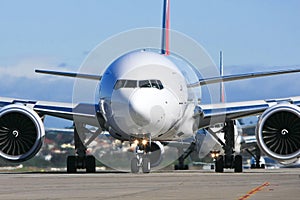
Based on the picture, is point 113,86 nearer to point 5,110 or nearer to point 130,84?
point 130,84

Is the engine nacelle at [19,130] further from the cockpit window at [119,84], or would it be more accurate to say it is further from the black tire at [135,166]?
the cockpit window at [119,84]

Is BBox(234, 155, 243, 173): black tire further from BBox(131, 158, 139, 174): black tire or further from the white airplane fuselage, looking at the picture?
BBox(131, 158, 139, 174): black tire

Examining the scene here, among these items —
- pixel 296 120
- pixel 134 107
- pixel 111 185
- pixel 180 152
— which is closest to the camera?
pixel 111 185

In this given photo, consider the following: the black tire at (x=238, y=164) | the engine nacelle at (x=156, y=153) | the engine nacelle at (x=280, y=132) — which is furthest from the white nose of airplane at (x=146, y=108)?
the engine nacelle at (x=156, y=153)

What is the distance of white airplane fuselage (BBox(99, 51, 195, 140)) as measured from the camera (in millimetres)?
30516

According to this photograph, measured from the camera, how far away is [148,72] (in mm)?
31500

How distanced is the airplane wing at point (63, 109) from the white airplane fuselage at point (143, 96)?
4.04ft

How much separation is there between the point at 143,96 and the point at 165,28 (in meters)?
10.5

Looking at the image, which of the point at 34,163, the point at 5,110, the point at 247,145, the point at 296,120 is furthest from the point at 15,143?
the point at 247,145

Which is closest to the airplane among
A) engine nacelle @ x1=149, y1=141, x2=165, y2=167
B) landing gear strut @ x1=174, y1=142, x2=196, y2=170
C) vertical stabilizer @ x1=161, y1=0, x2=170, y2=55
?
vertical stabilizer @ x1=161, y1=0, x2=170, y2=55

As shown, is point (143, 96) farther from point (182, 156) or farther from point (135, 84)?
point (182, 156)

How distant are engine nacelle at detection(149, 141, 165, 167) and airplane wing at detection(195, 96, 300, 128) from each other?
4.56 metres

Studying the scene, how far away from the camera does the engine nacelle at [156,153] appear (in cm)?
3953

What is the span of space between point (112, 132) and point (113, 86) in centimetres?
238
